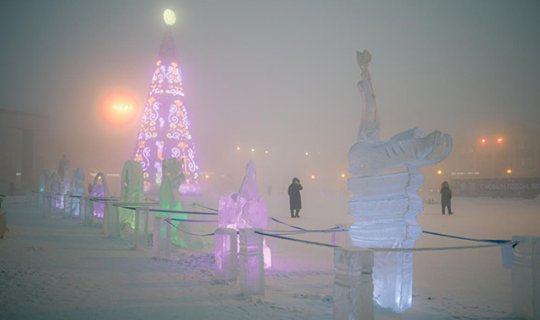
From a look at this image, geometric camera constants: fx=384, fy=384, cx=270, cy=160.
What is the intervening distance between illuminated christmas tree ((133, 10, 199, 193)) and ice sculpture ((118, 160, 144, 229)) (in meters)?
16.2

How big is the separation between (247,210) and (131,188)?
7.13m

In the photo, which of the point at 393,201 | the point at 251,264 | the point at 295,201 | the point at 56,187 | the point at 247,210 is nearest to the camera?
the point at 393,201

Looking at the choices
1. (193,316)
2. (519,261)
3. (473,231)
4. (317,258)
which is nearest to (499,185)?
(473,231)

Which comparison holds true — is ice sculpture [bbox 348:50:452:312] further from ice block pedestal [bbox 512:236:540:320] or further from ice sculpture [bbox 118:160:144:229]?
ice sculpture [bbox 118:160:144:229]

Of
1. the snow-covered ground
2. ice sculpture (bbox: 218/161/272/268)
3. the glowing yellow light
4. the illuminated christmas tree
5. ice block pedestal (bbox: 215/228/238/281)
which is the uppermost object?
the glowing yellow light

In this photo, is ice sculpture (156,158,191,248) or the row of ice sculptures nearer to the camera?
the row of ice sculptures

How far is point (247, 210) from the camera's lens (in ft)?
27.3

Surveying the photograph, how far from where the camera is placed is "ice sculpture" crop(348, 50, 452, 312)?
520cm

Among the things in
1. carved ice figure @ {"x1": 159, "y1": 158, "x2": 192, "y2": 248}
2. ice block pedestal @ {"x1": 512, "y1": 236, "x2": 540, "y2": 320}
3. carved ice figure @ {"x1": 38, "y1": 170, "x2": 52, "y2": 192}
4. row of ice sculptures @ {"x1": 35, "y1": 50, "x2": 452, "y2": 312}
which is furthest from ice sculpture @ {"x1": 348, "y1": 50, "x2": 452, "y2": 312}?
carved ice figure @ {"x1": 38, "y1": 170, "x2": 52, "y2": 192}

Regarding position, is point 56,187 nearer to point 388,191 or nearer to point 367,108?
point 367,108

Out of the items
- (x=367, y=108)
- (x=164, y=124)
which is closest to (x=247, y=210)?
(x=367, y=108)

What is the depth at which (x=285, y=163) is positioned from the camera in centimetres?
8800

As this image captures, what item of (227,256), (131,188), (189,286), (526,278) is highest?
(131,188)

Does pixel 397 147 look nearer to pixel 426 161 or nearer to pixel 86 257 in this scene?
pixel 426 161
